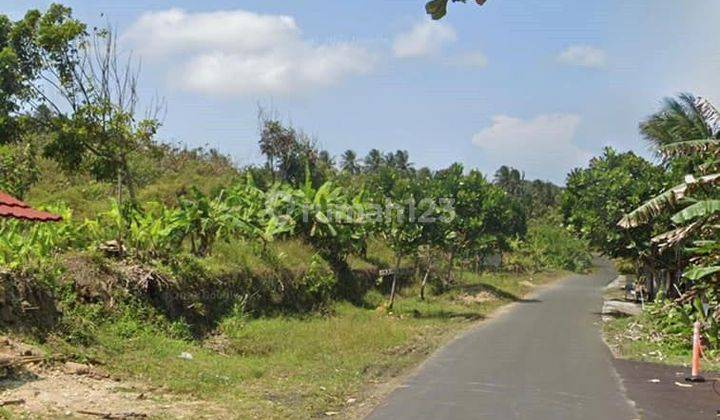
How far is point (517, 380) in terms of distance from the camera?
11898 mm

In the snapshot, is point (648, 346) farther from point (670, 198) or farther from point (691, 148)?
point (691, 148)

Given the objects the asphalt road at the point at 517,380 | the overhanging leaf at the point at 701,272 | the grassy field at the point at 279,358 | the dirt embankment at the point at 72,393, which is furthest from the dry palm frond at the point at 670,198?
the dirt embankment at the point at 72,393

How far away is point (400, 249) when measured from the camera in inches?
956

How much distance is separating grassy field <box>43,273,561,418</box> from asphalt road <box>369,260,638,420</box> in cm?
70

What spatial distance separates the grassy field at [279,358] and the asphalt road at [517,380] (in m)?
0.70

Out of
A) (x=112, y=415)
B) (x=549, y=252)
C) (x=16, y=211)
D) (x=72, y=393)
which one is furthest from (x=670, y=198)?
(x=549, y=252)

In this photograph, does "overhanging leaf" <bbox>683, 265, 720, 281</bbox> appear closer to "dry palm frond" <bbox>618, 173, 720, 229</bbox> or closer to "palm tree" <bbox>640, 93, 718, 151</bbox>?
"dry palm frond" <bbox>618, 173, 720, 229</bbox>

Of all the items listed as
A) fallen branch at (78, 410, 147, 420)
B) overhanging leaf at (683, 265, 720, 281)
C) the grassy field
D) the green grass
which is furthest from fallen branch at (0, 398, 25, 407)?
the green grass

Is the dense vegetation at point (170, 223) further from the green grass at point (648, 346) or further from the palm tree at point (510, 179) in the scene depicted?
the palm tree at point (510, 179)

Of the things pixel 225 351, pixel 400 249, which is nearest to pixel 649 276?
pixel 400 249

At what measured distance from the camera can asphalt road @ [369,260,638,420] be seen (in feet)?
31.2

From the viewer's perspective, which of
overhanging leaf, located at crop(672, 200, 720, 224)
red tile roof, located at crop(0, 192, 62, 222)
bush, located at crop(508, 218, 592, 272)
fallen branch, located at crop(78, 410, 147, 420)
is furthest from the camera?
bush, located at crop(508, 218, 592, 272)

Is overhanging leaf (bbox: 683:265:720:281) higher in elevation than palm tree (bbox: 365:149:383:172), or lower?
lower

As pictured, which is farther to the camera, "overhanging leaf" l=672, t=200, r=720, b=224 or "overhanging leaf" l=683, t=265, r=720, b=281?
"overhanging leaf" l=672, t=200, r=720, b=224
